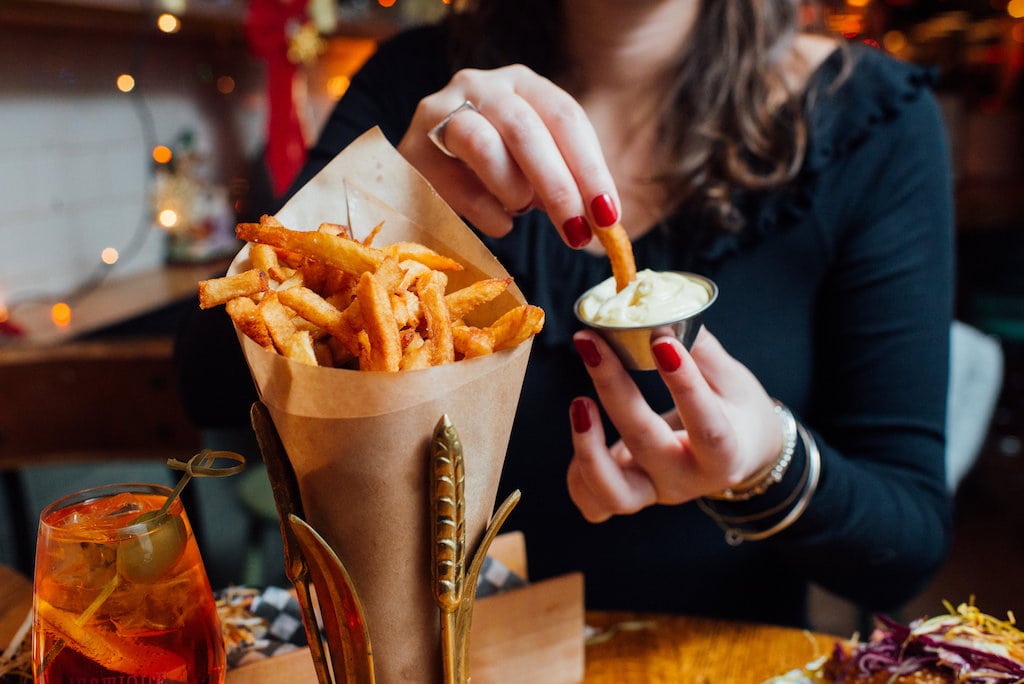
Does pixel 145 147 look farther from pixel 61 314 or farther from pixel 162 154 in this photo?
pixel 61 314

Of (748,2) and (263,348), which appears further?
(748,2)

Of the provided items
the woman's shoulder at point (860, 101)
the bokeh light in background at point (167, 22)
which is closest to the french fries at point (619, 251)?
the woman's shoulder at point (860, 101)

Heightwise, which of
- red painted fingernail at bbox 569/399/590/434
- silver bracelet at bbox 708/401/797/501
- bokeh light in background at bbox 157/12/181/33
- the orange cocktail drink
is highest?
bokeh light in background at bbox 157/12/181/33

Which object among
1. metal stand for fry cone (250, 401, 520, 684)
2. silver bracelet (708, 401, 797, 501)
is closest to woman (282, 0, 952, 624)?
silver bracelet (708, 401, 797, 501)

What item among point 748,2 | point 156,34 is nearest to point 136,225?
point 156,34

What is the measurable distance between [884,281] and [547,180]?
2.40 ft

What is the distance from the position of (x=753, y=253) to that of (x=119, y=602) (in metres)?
1.00

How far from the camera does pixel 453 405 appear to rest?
1.72 feet

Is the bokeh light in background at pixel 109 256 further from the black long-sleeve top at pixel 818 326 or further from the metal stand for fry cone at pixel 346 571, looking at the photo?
the metal stand for fry cone at pixel 346 571

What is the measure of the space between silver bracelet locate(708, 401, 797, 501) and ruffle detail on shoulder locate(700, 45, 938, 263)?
338 mm

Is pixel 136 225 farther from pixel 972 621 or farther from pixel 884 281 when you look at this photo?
pixel 972 621

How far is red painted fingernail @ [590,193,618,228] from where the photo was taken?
753 mm

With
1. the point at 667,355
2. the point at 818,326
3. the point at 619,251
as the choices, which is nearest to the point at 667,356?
the point at 667,355

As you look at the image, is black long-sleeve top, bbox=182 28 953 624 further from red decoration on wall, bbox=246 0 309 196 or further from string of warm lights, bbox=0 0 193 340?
red decoration on wall, bbox=246 0 309 196
